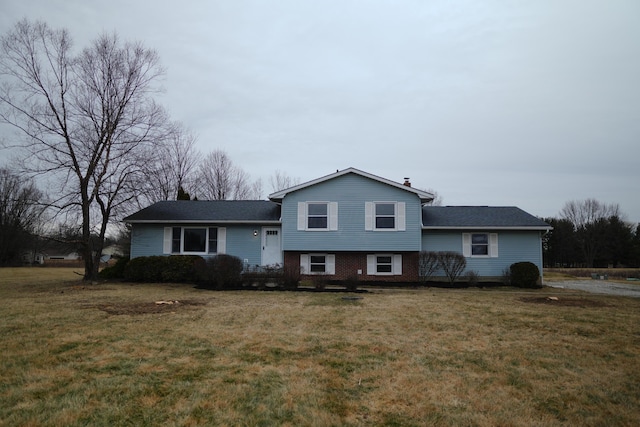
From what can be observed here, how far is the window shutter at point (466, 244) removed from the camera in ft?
70.6

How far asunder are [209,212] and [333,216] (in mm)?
7043

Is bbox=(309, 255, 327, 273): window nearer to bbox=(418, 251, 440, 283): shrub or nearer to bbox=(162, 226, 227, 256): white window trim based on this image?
bbox=(162, 226, 227, 256): white window trim

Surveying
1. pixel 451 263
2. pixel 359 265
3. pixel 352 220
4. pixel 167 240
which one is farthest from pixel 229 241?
pixel 451 263

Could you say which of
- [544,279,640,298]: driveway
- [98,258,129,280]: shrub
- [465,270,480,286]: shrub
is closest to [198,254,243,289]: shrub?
[98,258,129,280]: shrub

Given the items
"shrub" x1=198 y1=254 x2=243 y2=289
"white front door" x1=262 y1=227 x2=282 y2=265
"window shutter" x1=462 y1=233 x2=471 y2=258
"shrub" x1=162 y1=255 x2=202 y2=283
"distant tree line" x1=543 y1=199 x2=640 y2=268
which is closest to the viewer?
"shrub" x1=198 y1=254 x2=243 y2=289

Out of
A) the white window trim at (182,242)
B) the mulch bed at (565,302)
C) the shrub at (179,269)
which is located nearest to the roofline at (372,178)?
the white window trim at (182,242)

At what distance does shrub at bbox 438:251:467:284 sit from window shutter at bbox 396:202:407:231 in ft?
7.22

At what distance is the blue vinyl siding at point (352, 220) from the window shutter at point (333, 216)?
0.16m

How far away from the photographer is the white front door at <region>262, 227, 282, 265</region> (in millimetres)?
21891

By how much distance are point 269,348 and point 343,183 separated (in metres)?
14.6

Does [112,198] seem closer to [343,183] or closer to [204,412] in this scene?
[343,183]

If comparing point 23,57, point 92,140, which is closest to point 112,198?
point 92,140

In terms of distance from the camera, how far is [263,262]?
21891mm

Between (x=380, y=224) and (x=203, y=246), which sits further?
(x=203, y=246)
